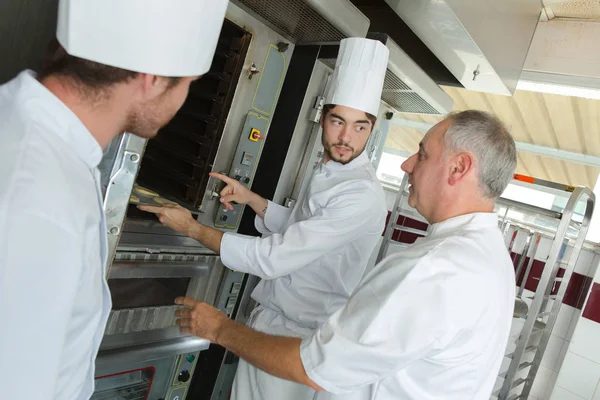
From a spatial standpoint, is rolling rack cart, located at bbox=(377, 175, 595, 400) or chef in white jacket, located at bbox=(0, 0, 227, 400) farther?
rolling rack cart, located at bbox=(377, 175, 595, 400)

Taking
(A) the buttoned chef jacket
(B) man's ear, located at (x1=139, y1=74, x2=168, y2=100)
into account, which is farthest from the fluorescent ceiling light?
(B) man's ear, located at (x1=139, y1=74, x2=168, y2=100)

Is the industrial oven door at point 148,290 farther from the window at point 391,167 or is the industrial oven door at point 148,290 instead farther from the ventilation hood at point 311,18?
the window at point 391,167

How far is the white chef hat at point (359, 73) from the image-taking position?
1.91 metres

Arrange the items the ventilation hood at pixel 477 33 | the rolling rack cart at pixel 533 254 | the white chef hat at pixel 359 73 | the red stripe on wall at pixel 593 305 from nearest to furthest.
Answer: the white chef hat at pixel 359 73
the ventilation hood at pixel 477 33
the rolling rack cart at pixel 533 254
the red stripe on wall at pixel 593 305

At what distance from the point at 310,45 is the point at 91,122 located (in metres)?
1.57

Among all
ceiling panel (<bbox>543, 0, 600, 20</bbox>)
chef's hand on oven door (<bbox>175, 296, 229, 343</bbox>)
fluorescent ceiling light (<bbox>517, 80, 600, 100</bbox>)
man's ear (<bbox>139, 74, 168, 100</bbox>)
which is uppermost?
ceiling panel (<bbox>543, 0, 600, 20</bbox>)

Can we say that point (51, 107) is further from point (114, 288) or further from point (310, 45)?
point (310, 45)

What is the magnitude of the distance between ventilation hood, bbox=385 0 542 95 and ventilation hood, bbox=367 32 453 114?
0.55ft

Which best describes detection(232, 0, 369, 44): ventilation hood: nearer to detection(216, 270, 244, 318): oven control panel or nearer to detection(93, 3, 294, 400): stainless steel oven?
detection(93, 3, 294, 400): stainless steel oven

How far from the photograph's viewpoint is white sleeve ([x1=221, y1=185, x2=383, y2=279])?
66.7 inches

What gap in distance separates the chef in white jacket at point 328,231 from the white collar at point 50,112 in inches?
39.4

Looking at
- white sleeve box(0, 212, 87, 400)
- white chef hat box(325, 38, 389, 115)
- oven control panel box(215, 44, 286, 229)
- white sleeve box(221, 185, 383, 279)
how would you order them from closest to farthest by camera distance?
1. white sleeve box(0, 212, 87, 400)
2. white sleeve box(221, 185, 383, 279)
3. white chef hat box(325, 38, 389, 115)
4. oven control panel box(215, 44, 286, 229)

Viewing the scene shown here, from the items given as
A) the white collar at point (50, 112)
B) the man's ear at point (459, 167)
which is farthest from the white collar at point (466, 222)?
the white collar at point (50, 112)

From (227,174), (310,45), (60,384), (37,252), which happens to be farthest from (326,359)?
(310,45)
